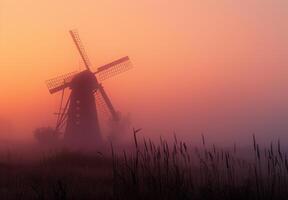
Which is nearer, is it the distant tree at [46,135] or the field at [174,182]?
the field at [174,182]

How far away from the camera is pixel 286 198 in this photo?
852 centimetres

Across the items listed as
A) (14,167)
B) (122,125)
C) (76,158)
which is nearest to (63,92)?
(122,125)

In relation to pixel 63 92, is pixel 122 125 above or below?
below

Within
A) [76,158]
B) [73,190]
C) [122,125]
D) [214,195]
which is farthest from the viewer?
[122,125]

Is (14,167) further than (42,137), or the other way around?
(42,137)

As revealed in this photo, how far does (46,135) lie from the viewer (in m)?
45.8

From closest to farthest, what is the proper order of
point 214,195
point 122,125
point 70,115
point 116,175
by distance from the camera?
point 214,195 → point 116,175 → point 70,115 → point 122,125

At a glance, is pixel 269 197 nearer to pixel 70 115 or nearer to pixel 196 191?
pixel 196 191

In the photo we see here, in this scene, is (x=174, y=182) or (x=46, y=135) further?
(x=46, y=135)

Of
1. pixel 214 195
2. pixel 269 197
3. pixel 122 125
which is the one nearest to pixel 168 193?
pixel 214 195

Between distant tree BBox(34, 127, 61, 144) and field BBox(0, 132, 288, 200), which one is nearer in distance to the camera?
field BBox(0, 132, 288, 200)

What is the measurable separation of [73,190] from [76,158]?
1100 centimetres

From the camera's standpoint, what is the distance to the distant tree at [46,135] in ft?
145

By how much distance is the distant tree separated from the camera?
44213mm
